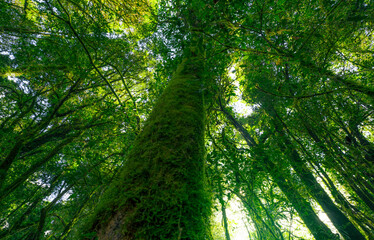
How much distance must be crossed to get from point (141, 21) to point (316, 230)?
988 centimetres

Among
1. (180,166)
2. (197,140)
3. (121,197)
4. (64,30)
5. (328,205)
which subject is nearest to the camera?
(121,197)

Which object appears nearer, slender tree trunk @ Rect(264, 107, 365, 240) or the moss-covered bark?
the moss-covered bark

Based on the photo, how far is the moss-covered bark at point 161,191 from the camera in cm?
73

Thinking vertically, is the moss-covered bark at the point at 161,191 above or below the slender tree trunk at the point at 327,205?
below

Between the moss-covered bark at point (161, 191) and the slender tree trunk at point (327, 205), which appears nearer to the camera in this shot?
the moss-covered bark at point (161, 191)

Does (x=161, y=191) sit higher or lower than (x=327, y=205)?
lower

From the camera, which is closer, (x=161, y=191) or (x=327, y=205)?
(x=161, y=191)

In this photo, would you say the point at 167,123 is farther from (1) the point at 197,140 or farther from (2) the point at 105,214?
(2) the point at 105,214

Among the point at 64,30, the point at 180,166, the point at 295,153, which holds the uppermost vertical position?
the point at 64,30

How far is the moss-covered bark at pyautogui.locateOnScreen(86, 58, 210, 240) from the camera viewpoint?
2.39 ft

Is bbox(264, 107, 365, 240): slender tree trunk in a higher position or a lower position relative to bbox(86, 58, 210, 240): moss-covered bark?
higher

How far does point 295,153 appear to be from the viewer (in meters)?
4.86

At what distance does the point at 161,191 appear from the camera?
0.88 metres

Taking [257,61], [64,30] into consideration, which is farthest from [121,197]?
[64,30]
